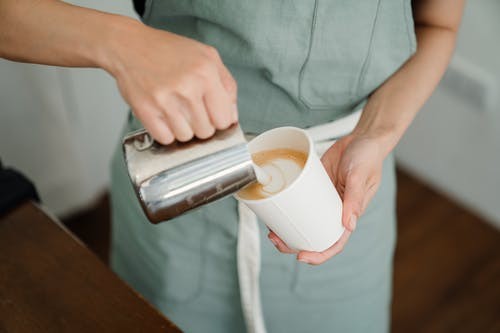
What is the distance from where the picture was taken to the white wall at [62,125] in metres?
1.49

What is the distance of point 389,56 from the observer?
0.78 meters

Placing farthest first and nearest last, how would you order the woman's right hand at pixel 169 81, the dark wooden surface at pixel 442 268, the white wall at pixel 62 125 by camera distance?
the dark wooden surface at pixel 442 268 < the white wall at pixel 62 125 < the woman's right hand at pixel 169 81

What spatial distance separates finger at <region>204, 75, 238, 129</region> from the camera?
1.77 ft

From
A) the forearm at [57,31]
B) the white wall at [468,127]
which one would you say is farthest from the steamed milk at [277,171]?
the white wall at [468,127]

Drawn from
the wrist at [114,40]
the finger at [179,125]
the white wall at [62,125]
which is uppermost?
the wrist at [114,40]

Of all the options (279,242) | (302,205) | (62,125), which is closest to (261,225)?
(279,242)

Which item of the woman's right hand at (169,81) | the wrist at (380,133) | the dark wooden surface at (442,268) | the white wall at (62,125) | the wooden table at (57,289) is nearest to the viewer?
the woman's right hand at (169,81)

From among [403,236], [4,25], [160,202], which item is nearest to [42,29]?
[4,25]

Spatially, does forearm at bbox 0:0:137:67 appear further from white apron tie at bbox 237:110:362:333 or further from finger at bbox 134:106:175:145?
white apron tie at bbox 237:110:362:333

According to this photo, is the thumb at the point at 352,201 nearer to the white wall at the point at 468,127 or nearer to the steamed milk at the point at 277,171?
the steamed milk at the point at 277,171

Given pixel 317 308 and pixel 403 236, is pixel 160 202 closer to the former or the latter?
pixel 317 308

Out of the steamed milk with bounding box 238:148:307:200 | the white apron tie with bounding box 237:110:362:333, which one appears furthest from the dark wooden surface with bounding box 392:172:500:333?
the steamed milk with bounding box 238:148:307:200

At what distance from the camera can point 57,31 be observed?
56 cm

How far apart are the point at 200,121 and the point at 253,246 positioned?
13.8 inches
